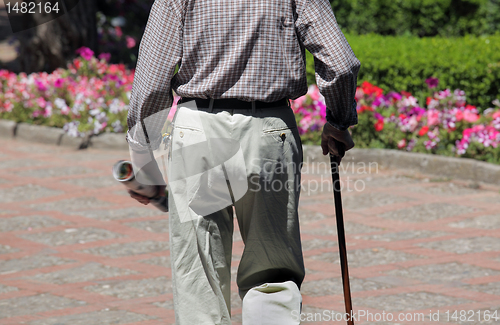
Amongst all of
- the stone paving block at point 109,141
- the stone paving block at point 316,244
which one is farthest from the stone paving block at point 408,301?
the stone paving block at point 109,141

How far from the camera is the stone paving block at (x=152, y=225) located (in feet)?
15.5

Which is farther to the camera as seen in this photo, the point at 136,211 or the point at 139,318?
the point at 136,211

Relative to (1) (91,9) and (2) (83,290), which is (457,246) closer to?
(2) (83,290)

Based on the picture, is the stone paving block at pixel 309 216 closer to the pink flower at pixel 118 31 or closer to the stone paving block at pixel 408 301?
the stone paving block at pixel 408 301

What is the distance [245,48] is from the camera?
217 centimetres

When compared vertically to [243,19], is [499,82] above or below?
below

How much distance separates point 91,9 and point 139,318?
7.27 meters

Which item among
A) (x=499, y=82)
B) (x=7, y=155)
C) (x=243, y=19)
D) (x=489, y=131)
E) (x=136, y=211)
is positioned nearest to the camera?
(x=243, y=19)

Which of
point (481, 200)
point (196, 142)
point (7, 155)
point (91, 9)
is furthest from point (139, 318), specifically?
point (91, 9)

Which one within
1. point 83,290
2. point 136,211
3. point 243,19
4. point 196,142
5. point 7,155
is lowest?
point 7,155

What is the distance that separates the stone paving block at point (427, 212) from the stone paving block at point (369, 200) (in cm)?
23

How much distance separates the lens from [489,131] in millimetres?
6031

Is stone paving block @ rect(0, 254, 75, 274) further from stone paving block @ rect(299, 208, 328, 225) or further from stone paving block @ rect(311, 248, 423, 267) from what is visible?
stone paving block @ rect(299, 208, 328, 225)

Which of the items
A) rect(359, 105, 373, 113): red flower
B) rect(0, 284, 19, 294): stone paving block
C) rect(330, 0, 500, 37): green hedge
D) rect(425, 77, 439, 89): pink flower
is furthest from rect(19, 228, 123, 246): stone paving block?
rect(330, 0, 500, 37): green hedge
